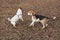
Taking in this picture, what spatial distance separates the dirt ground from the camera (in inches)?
183

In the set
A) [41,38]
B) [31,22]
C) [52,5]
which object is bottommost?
[41,38]

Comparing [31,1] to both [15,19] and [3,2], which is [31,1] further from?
[15,19]

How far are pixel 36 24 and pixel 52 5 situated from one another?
1.44 meters

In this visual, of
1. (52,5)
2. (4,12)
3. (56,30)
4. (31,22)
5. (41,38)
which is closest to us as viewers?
(41,38)

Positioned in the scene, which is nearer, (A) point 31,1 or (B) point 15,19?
(B) point 15,19

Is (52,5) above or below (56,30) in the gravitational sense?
above

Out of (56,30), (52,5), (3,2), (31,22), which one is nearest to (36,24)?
(31,22)

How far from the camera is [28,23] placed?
17.1 feet

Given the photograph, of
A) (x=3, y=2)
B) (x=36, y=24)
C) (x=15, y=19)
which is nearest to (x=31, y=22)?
(x=36, y=24)

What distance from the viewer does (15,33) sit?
477 cm

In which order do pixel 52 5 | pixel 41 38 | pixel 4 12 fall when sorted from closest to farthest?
pixel 41 38
pixel 4 12
pixel 52 5

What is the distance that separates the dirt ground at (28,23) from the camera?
183 inches

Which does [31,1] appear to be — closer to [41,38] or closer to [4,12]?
[4,12]

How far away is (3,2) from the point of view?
6.68 metres
